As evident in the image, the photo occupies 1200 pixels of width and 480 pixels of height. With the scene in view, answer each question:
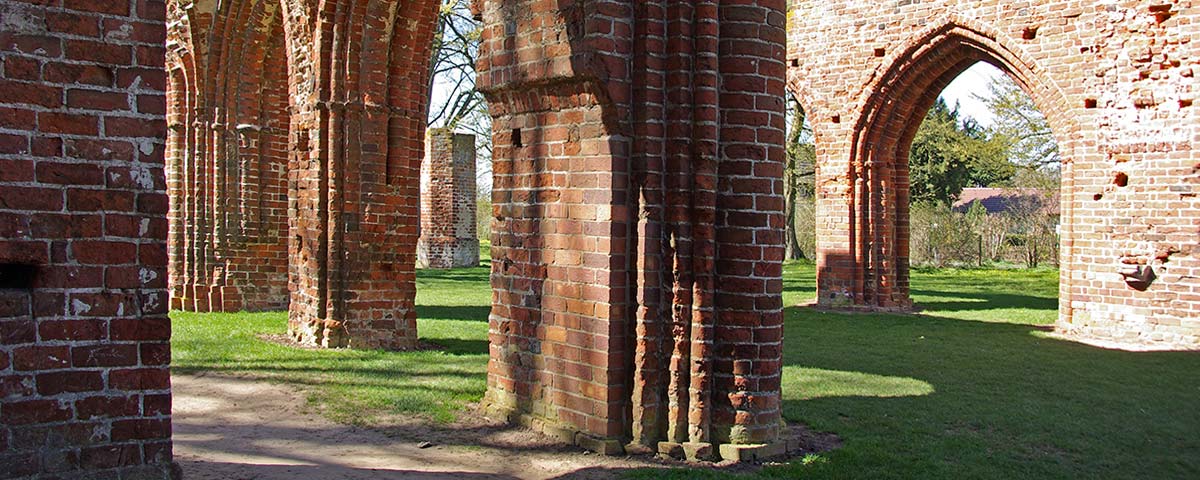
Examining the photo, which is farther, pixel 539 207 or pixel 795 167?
pixel 795 167

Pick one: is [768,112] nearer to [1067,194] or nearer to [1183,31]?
[1183,31]

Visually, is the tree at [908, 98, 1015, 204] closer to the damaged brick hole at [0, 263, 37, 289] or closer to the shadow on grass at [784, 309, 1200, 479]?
the shadow on grass at [784, 309, 1200, 479]

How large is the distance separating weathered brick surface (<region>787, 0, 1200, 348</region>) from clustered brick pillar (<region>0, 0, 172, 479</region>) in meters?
11.8

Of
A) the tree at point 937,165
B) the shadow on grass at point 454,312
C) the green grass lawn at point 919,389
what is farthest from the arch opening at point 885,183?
the tree at point 937,165

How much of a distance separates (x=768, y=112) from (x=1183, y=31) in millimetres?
9071

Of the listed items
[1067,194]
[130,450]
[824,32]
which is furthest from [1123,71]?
[130,450]

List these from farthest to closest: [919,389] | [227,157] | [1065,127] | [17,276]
→ [1065,127] < [227,157] < [919,389] < [17,276]

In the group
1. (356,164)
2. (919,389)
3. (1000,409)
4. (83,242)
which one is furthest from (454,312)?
(83,242)

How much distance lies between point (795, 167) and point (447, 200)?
12686 mm

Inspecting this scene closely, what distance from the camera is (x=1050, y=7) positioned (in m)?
13.0

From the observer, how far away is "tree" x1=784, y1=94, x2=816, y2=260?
28656mm

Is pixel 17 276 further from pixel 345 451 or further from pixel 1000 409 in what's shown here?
pixel 1000 409

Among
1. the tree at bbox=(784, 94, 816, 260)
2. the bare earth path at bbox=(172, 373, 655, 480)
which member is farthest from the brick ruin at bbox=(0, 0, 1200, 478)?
the tree at bbox=(784, 94, 816, 260)

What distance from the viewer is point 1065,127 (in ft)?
42.8
